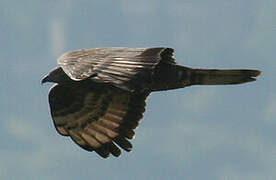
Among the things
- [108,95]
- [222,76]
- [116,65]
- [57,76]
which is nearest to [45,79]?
[57,76]

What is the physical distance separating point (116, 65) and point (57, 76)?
2.76 m

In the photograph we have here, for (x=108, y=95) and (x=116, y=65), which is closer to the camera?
(x=116, y=65)

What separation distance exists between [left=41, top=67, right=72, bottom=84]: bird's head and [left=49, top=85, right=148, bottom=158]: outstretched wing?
29 cm

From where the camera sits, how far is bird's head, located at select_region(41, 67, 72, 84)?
16625 mm

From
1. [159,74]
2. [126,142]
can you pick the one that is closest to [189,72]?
[159,74]

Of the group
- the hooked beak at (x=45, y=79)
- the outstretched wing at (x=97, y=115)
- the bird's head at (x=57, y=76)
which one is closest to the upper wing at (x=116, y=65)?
the bird's head at (x=57, y=76)

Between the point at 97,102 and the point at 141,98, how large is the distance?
86 centimetres

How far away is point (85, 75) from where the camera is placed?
13969 millimetres

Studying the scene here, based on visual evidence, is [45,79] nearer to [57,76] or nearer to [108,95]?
[57,76]

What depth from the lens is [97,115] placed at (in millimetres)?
17438

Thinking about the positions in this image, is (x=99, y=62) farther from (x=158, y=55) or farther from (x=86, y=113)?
(x=86, y=113)

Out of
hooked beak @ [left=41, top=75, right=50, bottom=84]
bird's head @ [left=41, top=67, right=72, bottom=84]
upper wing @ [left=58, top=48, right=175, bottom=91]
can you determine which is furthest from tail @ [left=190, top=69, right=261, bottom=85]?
hooked beak @ [left=41, top=75, right=50, bottom=84]

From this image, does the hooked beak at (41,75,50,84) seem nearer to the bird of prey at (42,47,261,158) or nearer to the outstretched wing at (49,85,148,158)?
the bird of prey at (42,47,261,158)

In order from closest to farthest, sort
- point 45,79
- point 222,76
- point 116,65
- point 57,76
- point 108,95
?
point 116,65 < point 222,76 < point 57,76 < point 45,79 < point 108,95
